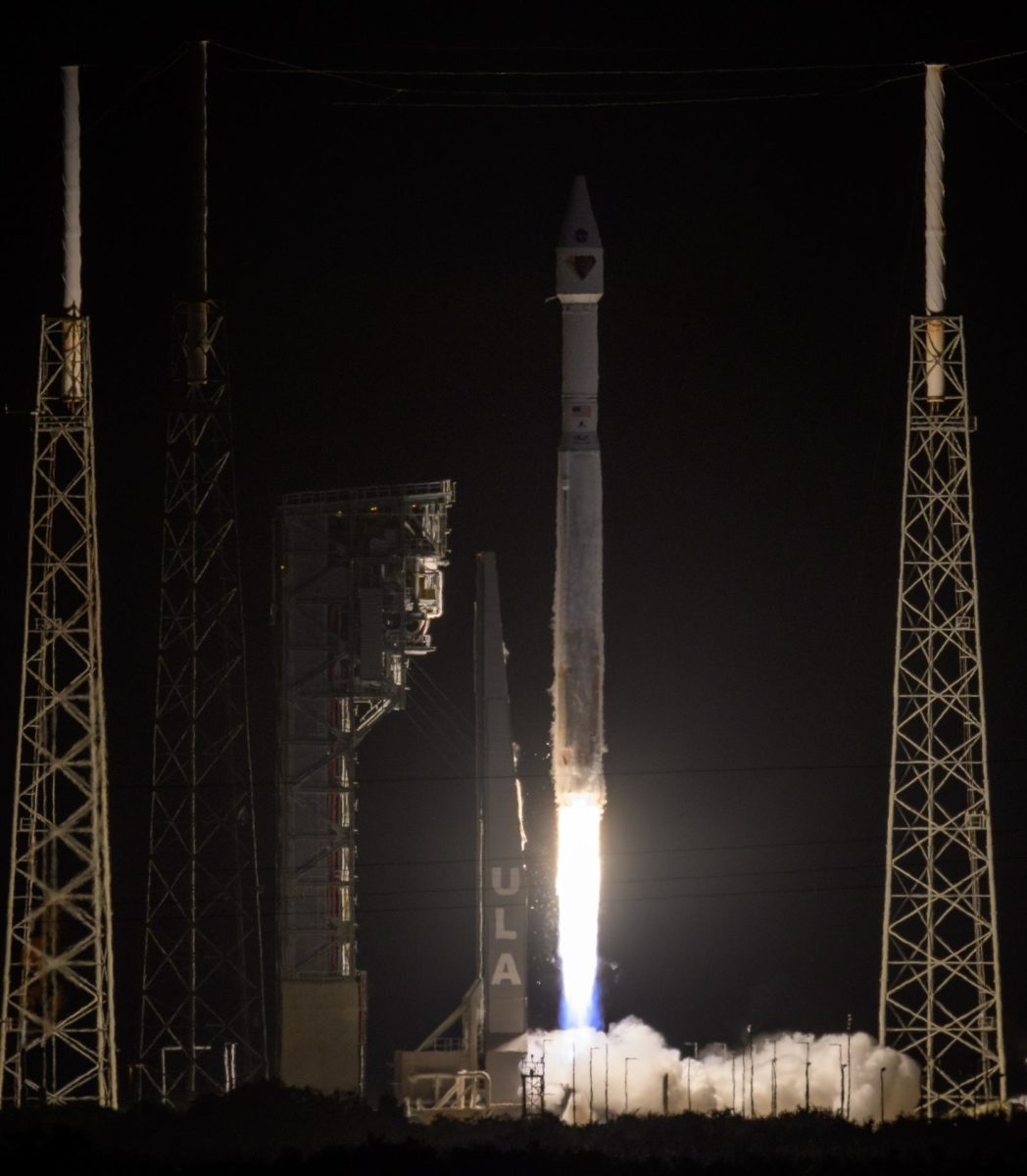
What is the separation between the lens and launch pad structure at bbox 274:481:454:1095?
190ft

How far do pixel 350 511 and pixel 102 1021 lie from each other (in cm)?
1044

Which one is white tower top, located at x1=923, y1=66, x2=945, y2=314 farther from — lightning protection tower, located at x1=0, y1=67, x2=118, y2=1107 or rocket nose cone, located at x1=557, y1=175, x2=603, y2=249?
lightning protection tower, located at x1=0, y1=67, x2=118, y2=1107

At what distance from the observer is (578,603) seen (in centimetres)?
5894

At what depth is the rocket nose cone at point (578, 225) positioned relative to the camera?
58.4 meters

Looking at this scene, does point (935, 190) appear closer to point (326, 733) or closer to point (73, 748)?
point (326, 733)

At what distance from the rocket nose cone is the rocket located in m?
0.02

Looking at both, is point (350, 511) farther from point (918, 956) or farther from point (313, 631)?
point (918, 956)

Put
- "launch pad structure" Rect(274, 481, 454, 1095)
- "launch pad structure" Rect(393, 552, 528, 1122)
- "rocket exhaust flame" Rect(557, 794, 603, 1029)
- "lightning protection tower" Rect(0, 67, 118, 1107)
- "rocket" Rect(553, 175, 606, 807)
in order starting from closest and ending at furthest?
"lightning protection tower" Rect(0, 67, 118, 1107) → "launch pad structure" Rect(393, 552, 528, 1122) → "launch pad structure" Rect(274, 481, 454, 1095) → "rocket" Rect(553, 175, 606, 807) → "rocket exhaust flame" Rect(557, 794, 603, 1029)

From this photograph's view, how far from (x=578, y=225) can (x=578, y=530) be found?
4.93 meters

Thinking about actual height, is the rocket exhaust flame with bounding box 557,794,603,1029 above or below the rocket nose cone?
below

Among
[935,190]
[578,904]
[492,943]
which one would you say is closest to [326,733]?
[492,943]

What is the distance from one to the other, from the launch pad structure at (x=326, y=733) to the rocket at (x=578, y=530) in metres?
2.15

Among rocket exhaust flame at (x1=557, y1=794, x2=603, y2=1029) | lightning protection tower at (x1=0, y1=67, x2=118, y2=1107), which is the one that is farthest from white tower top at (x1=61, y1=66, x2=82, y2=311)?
rocket exhaust flame at (x1=557, y1=794, x2=603, y2=1029)

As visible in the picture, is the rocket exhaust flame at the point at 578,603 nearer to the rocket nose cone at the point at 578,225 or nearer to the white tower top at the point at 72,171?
the rocket nose cone at the point at 578,225
